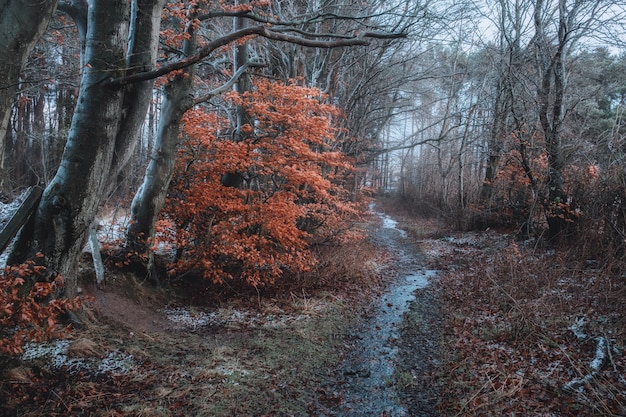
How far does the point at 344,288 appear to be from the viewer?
8.20 meters

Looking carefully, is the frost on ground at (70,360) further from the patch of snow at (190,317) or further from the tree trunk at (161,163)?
the tree trunk at (161,163)

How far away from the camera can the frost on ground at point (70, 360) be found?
3889 millimetres

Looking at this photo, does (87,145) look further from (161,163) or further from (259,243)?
(259,243)

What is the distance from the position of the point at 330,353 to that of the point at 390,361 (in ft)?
2.93

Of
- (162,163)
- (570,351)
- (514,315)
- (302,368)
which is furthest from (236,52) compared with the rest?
(570,351)

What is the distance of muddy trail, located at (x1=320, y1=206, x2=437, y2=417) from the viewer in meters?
4.10

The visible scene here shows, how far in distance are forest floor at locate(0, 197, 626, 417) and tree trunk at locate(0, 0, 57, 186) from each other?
8.75ft

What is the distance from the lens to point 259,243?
7328 millimetres

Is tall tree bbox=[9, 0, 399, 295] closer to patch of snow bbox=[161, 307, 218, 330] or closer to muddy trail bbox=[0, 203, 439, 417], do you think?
muddy trail bbox=[0, 203, 439, 417]

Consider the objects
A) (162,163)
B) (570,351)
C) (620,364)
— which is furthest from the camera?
(162,163)

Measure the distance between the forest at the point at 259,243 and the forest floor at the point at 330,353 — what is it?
0.03m

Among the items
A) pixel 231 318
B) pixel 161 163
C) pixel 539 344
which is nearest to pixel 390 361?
pixel 539 344

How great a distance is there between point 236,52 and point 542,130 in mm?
9228

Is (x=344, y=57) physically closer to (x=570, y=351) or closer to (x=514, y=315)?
(x=514, y=315)
